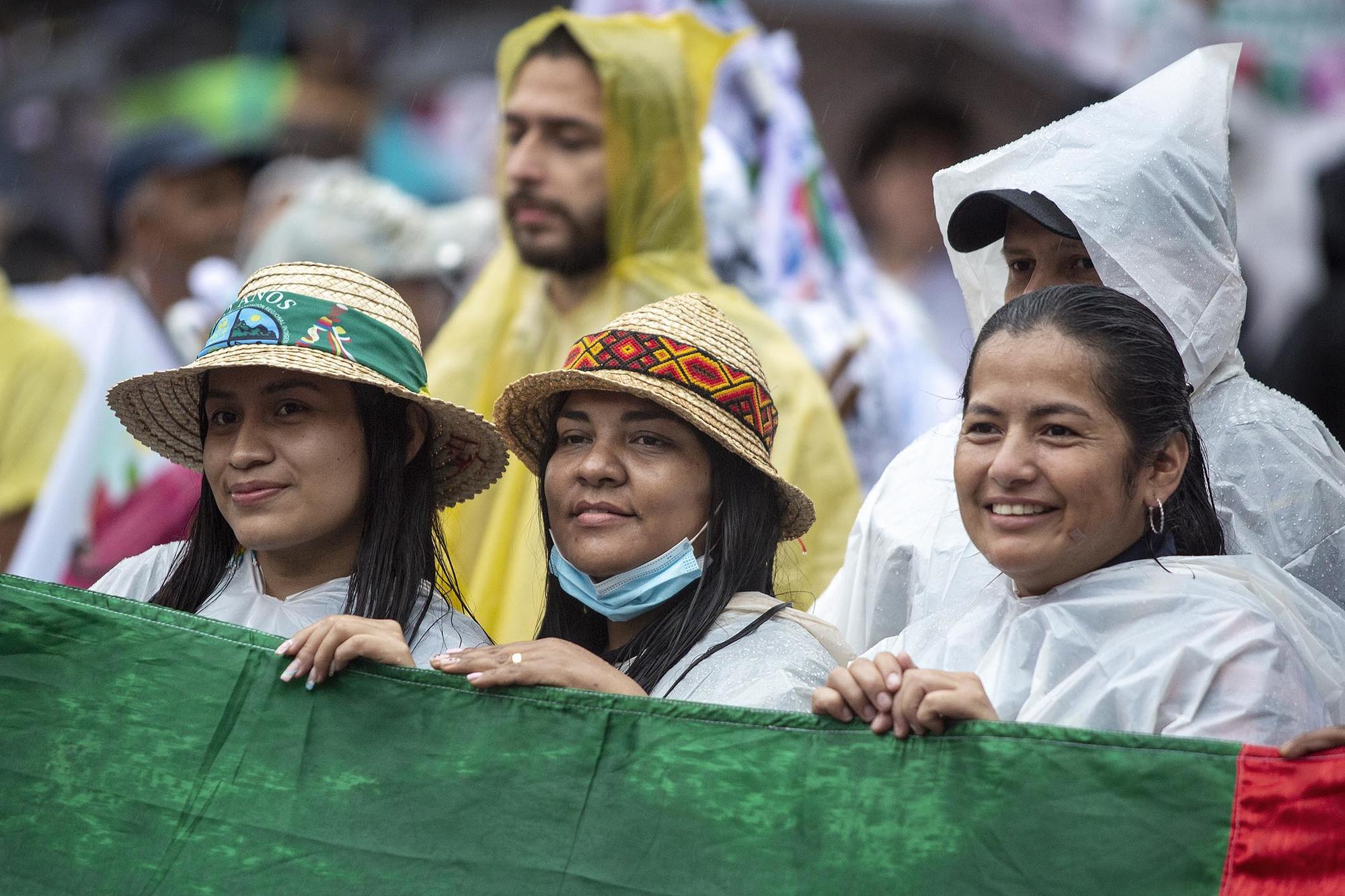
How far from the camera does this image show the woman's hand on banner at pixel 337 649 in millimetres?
2660

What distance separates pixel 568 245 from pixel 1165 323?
2506 millimetres

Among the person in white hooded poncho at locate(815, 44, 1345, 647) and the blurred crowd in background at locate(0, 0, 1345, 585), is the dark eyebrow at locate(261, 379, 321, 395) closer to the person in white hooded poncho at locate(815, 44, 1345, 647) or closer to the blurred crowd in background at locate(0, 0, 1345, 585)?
the person in white hooded poncho at locate(815, 44, 1345, 647)

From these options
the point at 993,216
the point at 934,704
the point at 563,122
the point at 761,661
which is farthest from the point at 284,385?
the point at 563,122

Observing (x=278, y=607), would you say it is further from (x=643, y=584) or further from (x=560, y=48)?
(x=560, y=48)

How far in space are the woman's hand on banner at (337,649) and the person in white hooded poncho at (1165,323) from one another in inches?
42.0

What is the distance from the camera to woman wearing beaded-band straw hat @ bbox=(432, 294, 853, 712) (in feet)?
9.97

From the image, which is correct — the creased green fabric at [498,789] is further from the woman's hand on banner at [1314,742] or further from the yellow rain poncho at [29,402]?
the yellow rain poncho at [29,402]

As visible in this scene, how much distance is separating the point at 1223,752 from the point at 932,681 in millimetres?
368

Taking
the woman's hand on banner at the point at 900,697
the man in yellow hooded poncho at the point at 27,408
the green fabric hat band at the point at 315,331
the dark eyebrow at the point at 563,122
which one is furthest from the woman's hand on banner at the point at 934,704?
the man in yellow hooded poncho at the point at 27,408

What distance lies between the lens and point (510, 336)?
5.33 m

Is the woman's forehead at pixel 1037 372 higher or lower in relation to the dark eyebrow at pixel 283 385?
higher

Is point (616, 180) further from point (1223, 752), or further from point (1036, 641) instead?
point (1223, 752)

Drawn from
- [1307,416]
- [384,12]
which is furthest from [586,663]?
[384,12]

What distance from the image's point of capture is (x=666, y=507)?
10.2ft
